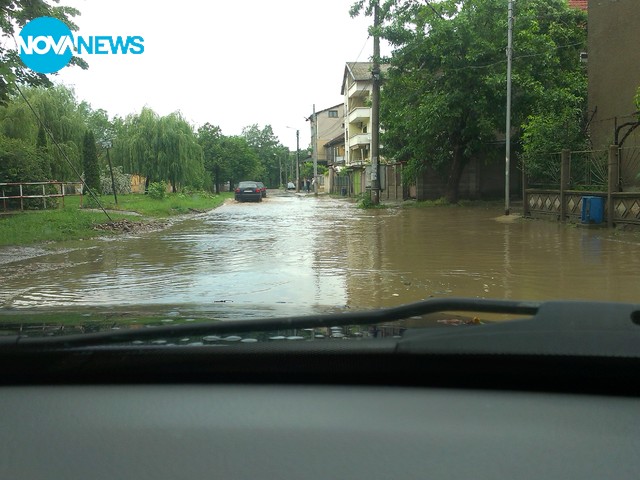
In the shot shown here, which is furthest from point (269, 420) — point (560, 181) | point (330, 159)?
point (330, 159)

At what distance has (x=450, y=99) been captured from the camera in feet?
87.7

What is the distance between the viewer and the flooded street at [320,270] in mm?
7988

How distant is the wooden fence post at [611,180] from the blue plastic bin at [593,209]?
0.78ft

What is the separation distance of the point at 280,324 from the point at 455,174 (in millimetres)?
28990

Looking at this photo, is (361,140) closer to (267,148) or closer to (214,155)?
(214,155)

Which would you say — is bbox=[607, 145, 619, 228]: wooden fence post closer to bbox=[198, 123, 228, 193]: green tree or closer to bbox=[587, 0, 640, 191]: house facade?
bbox=[587, 0, 640, 191]: house facade

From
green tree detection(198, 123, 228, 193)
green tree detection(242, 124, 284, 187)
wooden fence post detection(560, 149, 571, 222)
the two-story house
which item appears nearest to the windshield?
wooden fence post detection(560, 149, 571, 222)

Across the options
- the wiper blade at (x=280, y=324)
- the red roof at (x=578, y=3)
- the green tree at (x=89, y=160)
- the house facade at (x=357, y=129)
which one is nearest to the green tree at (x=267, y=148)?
the house facade at (x=357, y=129)

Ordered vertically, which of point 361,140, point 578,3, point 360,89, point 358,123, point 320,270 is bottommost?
point 320,270

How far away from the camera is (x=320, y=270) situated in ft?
34.4

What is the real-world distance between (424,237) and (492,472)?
1389 cm

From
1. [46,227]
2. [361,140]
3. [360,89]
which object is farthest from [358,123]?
[46,227]

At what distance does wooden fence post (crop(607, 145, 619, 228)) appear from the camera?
15.9m

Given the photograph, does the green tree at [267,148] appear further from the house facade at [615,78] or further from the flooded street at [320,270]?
the flooded street at [320,270]
